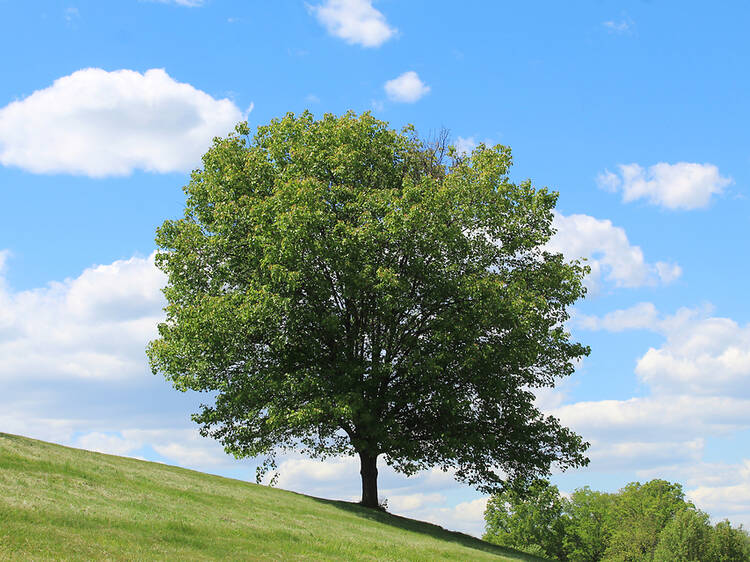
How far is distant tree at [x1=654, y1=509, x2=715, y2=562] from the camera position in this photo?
245 feet

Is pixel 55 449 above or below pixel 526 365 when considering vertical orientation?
below

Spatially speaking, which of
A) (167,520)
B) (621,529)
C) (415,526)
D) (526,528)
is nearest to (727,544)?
(621,529)

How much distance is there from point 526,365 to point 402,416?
22.1ft

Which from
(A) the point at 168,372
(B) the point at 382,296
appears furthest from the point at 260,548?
(A) the point at 168,372

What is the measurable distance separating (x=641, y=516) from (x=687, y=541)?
2544cm

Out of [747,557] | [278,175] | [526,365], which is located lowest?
[747,557]

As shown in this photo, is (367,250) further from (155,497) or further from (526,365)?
(155,497)

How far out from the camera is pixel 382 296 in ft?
103

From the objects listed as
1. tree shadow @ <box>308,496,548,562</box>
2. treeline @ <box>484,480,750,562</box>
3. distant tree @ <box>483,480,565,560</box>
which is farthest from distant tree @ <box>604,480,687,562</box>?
tree shadow @ <box>308,496,548,562</box>

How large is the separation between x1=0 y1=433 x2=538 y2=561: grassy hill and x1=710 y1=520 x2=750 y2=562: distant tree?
5271 centimetres

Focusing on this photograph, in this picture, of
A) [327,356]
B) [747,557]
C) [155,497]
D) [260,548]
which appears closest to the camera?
[260,548]

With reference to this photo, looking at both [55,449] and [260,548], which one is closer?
[260,548]

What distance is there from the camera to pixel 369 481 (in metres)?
36.4

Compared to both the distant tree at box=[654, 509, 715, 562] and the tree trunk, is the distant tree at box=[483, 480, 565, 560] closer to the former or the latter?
the distant tree at box=[654, 509, 715, 562]
